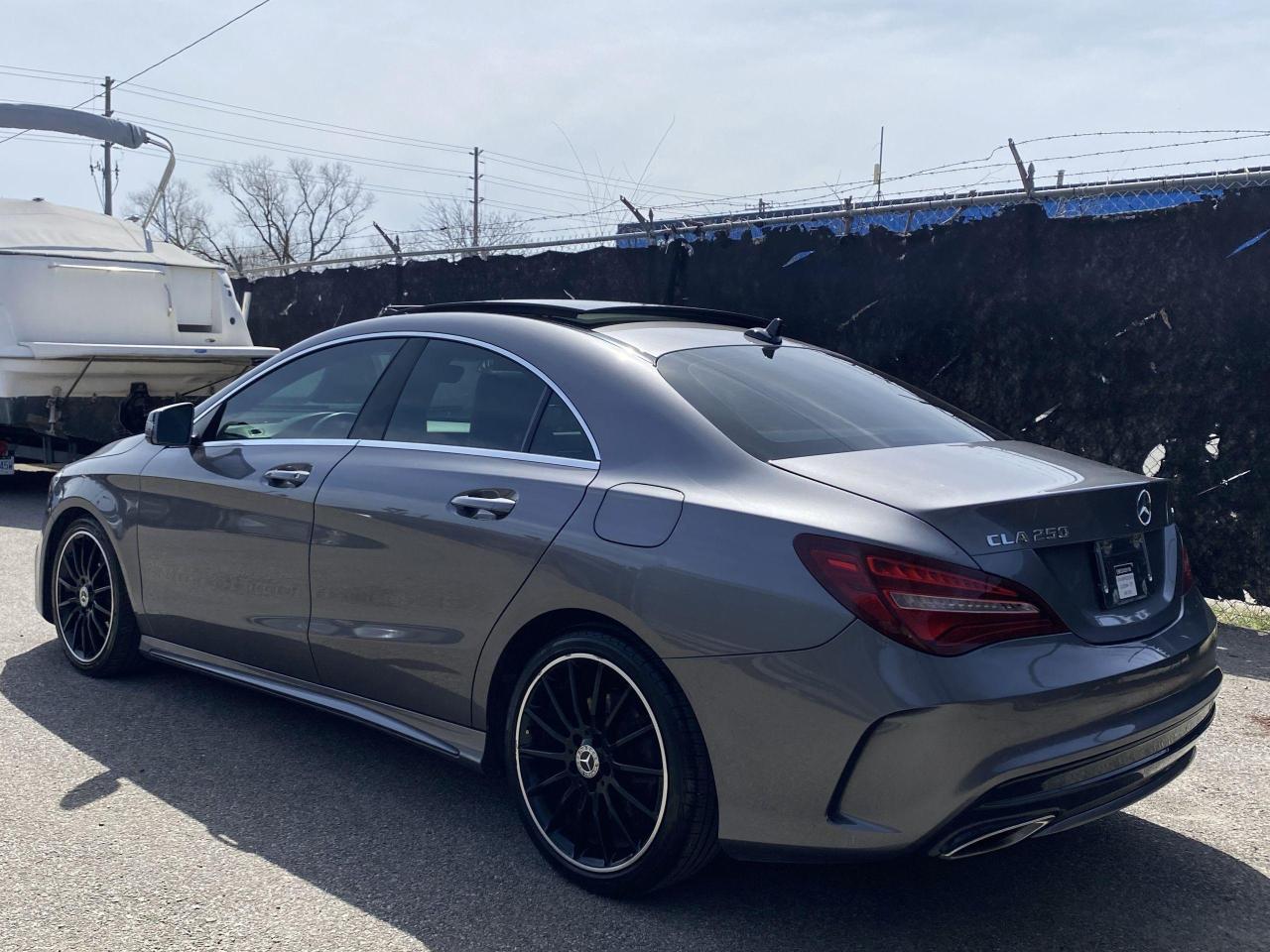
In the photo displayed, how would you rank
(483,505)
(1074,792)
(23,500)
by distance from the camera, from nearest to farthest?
1. (1074,792)
2. (483,505)
3. (23,500)

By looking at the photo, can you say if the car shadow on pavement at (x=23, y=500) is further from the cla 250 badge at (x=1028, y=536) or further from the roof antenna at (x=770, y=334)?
the cla 250 badge at (x=1028, y=536)

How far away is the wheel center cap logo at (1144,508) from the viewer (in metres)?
3.16

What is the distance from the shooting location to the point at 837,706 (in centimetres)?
271

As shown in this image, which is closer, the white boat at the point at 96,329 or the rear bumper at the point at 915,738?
the rear bumper at the point at 915,738

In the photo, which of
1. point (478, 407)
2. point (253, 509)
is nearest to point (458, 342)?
point (478, 407)

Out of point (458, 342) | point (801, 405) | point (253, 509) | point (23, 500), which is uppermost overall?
point (458, 342)

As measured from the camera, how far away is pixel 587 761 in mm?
3246

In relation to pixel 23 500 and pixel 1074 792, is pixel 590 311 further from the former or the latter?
pixel 23 500

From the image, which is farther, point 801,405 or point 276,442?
point 276,442

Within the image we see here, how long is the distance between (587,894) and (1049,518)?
1564mm

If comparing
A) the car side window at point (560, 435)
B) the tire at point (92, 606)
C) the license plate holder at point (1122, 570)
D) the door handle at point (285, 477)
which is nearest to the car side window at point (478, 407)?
the car side window at point (560, 435)

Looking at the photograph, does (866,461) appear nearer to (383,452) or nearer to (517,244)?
(383,452)

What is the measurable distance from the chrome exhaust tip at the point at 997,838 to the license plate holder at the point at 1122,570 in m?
0.56

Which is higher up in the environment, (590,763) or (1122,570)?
(1122,570)
